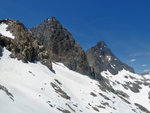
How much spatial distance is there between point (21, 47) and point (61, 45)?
56.9 m

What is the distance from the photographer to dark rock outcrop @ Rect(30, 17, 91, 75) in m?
85.9

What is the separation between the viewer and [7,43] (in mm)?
38094

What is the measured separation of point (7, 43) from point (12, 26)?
13.1 meters

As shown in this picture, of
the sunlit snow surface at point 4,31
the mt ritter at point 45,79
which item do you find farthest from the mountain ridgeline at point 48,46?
the sunlit snow surface at point 4,31

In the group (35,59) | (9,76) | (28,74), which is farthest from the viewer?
(35,59)

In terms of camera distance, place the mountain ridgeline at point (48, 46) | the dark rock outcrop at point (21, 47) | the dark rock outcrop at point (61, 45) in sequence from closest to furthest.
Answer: the dark rock outcrop at point (21, 47) < the mountain ridgeline at point (48, 46) < the dark rock outcrop at point (61, 45)

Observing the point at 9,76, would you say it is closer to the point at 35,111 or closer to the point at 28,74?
the point at 28,74

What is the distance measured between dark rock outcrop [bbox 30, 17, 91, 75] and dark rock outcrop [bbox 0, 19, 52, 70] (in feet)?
102

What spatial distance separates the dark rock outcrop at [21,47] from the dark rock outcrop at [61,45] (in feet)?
102

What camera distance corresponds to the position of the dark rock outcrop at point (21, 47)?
1502 inches

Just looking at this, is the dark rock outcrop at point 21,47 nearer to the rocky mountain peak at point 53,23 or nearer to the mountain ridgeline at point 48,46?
the mountain ridgeline at point 48,46

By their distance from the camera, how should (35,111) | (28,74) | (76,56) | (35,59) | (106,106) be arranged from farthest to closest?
(76,56) → (35,59) → (106,106) → (28,74) → (35,111)

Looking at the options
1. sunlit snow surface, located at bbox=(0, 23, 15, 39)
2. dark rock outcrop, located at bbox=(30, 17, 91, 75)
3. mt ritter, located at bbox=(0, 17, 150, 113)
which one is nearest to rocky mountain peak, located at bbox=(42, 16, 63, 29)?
dark rock outcrop, located at bbox=(30, 17, 91, 75)

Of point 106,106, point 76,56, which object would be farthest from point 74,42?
point 106,106
